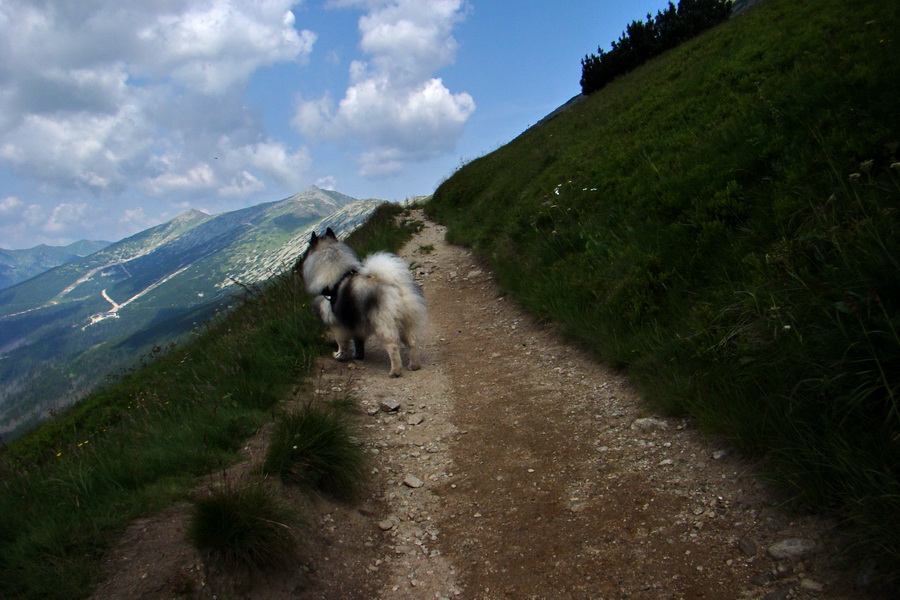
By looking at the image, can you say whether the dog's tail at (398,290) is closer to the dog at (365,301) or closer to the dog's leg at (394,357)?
the dog at (365,301)

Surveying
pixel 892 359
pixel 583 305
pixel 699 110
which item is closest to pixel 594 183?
pixel 699 110

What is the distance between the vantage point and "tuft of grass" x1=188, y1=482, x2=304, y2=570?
2885mm

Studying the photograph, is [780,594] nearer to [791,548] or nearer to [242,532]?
[791,548]

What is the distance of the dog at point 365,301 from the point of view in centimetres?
671

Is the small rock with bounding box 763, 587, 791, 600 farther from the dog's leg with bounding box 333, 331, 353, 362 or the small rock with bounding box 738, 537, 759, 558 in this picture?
the dog's leg with bounding box 333, 331, 353, 362

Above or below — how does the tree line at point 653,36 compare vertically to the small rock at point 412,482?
above

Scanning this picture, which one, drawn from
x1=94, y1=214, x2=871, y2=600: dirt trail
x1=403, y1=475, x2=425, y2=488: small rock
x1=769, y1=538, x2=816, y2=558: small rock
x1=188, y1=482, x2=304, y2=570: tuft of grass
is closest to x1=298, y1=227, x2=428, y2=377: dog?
x1=94, y1=214, x2=871, y2=600: dirt trail

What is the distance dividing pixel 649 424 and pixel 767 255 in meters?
1.77

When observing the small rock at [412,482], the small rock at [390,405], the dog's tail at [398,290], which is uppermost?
the dog's tail at [398,290]

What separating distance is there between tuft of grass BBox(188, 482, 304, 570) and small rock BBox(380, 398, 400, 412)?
263cm

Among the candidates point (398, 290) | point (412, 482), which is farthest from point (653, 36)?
point (412, 482)

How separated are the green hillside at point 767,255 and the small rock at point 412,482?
2352 mm

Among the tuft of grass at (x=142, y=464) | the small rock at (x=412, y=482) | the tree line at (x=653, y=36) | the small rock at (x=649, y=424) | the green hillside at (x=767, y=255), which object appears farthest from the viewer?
the tree line at (x=653, y=36)

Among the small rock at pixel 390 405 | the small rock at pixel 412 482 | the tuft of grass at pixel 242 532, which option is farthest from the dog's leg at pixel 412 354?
the tuft of grass at pixel 242 532
